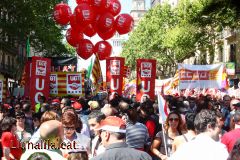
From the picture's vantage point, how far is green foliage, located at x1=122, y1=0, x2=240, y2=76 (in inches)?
1003

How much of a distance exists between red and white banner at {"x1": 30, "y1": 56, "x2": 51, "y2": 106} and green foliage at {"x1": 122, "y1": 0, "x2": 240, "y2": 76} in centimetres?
908

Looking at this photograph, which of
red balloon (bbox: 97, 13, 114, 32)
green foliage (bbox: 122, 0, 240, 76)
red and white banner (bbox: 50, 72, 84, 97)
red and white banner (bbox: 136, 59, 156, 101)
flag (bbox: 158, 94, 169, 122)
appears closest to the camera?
flag (bbox: 158, 94, 169, 122)

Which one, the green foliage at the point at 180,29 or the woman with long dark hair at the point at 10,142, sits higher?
the green foliage at the point at 180,29

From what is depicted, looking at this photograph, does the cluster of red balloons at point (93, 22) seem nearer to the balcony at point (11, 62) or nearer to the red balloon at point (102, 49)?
the red balloon at point (102, 49)

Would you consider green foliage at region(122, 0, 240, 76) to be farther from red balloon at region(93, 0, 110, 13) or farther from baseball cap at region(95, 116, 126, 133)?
baseball cap at region(95, 116, 126, 133)

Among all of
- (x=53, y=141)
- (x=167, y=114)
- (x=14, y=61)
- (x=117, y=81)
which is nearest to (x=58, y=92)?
(x=117, y=81)

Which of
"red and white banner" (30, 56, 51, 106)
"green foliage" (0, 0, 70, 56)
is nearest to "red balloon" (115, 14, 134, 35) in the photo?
"green foliage" (0, 0, 70, 56)

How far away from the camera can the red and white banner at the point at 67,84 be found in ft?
57.5

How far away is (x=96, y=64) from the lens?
20188 millimetres

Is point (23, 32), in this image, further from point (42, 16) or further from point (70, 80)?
point (70, 80)

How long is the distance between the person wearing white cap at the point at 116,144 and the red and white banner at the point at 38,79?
36.6 feet

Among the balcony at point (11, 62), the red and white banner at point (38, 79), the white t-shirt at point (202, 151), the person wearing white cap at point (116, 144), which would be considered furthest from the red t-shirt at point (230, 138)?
the balcony at point (11, 62)

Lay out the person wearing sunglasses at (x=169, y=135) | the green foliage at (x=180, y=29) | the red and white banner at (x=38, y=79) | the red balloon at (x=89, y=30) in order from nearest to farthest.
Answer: the person wearing sunglasses at (x=169, y=135), the red and white banner at (x=38, y=79), the red balloon at (x=89, y=30), the green foliage at (x=180, y=29)

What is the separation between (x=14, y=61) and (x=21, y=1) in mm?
29038
